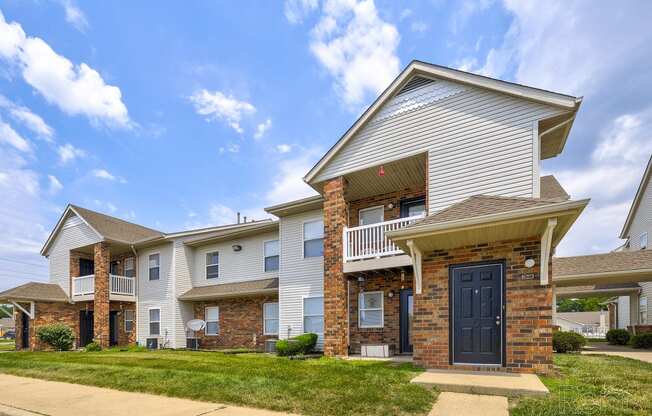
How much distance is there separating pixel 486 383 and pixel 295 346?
Answer: 7290 mm

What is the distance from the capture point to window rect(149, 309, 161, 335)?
64.6 ft

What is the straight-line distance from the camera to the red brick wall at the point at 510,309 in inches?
289

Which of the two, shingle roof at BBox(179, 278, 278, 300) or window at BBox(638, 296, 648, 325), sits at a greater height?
shingle roof at BBox(179, 278, 278, 300)

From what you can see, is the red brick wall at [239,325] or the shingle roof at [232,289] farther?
the red brick wall at [239,325]

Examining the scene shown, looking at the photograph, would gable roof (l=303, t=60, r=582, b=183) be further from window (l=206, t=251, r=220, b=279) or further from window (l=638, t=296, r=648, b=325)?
window (l=638, t=296, r=648, b=325)

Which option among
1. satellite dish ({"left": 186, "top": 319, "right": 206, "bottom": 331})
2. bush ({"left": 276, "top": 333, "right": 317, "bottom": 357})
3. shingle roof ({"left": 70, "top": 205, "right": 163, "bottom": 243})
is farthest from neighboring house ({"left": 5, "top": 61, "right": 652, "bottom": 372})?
bush ({"left": 276, "top": 333, "right": 317, "bottom": 357})

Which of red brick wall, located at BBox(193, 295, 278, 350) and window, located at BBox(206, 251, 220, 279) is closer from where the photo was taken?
red brick wall, located at BBox(193, 295, 278, 350)

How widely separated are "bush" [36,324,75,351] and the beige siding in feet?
9.41

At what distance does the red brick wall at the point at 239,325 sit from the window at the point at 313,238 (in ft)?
10.3

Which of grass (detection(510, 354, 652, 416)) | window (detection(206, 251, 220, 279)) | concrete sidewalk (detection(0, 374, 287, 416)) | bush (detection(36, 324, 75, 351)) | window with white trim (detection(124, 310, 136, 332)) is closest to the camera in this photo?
grass (detection(510, 354, 652, 416))

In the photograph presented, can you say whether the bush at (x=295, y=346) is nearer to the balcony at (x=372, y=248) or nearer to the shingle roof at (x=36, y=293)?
the balcony at (x=372, y=248)

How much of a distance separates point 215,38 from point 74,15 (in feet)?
14.1

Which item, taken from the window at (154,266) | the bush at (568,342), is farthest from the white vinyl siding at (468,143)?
the window at (154,266)

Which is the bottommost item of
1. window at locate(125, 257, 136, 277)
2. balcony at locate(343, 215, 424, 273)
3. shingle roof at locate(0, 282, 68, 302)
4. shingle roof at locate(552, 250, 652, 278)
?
shingle roof at locate(0, 282, 68, 302)
